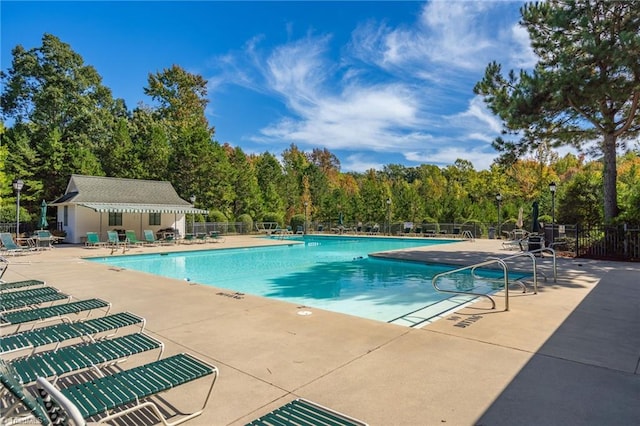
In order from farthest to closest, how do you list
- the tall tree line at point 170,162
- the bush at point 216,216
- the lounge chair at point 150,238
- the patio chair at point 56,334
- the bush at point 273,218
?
the bush at point 273,218 < the tall tree line at point 170,162 < the bush at point 216,216 < the lounge chair at point 150,238 < the patio chair at point 56,334

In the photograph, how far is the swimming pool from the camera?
331 inches

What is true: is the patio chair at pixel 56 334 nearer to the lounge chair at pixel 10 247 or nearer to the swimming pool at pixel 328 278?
the swimming pool at pixel 328 278

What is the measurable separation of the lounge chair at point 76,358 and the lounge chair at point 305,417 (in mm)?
1565

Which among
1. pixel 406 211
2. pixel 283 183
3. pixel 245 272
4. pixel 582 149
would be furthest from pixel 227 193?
pixel 582 149

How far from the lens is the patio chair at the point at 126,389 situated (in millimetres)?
2127

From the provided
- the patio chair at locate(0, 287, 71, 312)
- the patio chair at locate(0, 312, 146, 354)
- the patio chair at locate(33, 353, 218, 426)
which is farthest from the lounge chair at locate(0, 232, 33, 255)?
the patio chair at locate(33, 353, 218, 426)

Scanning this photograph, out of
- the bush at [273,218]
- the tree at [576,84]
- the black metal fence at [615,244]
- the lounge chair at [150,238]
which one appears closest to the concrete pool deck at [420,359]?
the black metal fence at [615,244]

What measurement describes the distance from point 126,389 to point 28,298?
412cm

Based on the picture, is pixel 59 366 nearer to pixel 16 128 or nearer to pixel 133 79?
pixel 16 128

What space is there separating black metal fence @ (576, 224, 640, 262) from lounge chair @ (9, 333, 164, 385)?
15988mm

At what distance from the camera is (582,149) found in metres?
17.6

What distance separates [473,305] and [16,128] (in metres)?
40.6

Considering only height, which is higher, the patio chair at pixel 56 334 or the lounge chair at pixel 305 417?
the patio chair at pixel 56 334

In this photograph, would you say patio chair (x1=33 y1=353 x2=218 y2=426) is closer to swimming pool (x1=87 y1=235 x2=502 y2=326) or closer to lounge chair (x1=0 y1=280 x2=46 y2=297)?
swimming pool (x1=87 y1=235 x2=502 y2=326)
